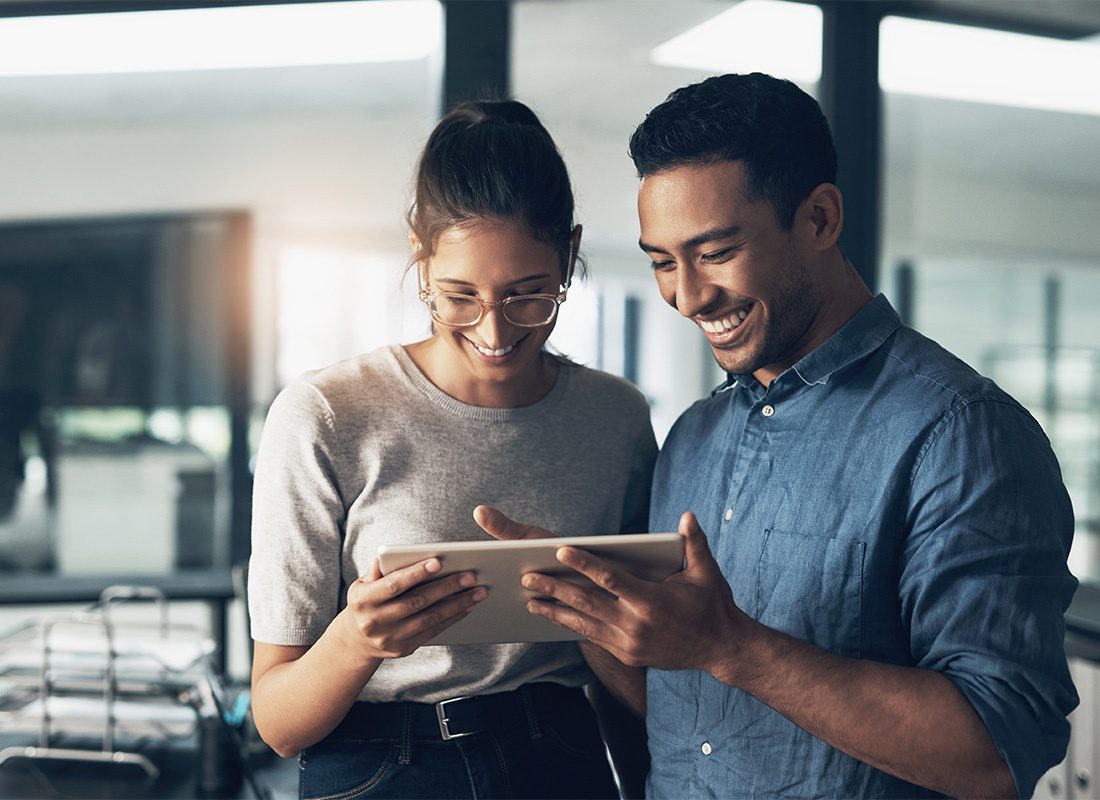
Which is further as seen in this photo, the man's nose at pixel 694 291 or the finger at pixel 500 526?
the man's nose at pixel 694 291

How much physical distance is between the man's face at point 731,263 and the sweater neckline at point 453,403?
0.27 m

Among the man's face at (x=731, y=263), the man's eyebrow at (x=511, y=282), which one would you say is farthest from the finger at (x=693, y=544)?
the man's eyebrow at (x=511, y=282)

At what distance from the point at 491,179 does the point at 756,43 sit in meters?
1.70

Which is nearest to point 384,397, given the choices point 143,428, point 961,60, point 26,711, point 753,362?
point 753,362

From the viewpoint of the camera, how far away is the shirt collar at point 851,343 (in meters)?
1.15

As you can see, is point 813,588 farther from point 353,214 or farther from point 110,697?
point 353,214

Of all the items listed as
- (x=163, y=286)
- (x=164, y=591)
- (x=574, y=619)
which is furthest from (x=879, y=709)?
(x=163, y=286)

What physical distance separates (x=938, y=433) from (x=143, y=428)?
4644mm

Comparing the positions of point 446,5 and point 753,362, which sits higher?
point 446,5

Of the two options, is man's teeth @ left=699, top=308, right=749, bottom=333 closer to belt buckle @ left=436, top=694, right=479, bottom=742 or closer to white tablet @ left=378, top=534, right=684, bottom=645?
white tablet @ left=378, top=534, right=684, bottom=645

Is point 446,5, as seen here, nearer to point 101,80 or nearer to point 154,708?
point 154,708

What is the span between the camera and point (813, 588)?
110 centimetres

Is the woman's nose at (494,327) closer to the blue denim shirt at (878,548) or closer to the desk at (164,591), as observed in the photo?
the blue denim shirt at (878,548)

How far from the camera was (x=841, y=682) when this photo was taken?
969 millimetres
